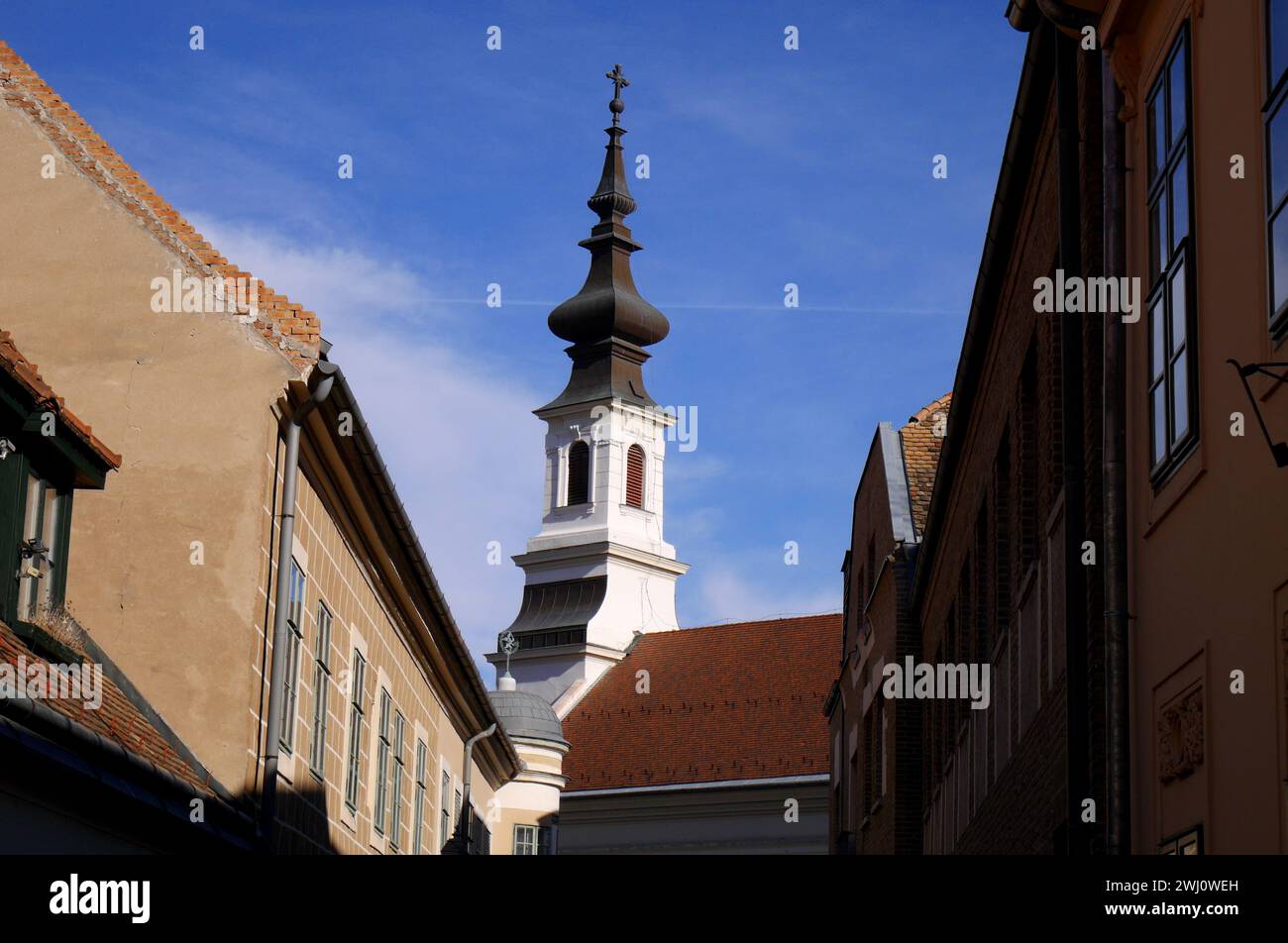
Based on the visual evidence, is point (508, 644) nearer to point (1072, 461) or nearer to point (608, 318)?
point (608, 318)

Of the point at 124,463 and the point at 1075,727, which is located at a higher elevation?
the point at 124,463

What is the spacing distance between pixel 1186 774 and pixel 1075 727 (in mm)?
1825

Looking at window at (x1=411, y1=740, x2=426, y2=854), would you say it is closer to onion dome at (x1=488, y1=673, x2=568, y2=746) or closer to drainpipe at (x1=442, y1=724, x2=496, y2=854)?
drainpipe at (x1=442, y1=724, x2=496, y2=854)

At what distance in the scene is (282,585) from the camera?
680 inches

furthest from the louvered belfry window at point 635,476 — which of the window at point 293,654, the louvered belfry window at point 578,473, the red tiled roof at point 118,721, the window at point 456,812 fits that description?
the red tiled roof at point 118,721

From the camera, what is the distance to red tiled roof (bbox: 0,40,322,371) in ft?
58.0

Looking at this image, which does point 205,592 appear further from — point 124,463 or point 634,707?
point 634,707

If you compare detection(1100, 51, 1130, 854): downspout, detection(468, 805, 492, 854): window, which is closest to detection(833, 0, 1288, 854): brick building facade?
detection(1100, 51, 1130, 854): downspout

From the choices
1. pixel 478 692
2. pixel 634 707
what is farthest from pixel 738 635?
pixel 478 692

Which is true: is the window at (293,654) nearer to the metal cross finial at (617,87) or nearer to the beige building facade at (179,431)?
the beige building facade at (179,431)

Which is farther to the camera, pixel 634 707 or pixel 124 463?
pixel 634 707
